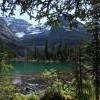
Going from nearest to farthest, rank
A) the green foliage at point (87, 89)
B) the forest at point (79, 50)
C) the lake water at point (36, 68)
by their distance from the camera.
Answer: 1. the forest at point (79, 50)
2. the green foliage at point (87, 89)
3. the lake water at point (36, 68)

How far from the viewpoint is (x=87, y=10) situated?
20.2 ft

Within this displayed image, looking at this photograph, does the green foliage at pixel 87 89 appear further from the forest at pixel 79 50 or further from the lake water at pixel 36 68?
the lake water at pixel 36 68

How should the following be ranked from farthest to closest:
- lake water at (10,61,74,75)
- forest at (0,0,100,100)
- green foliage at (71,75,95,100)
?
lake water at (10,61,74,75) → green foliage at (71,75,95,100) → forest at (0,0,100,100)

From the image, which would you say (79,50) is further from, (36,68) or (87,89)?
(36,68)

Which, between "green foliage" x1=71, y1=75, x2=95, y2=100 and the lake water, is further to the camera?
the lake water

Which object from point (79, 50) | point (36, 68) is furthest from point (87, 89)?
point (36, 68)

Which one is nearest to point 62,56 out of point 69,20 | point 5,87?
point 5,87

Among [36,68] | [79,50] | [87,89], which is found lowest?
[36,68]

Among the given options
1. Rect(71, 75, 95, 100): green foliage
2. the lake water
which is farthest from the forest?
the lake water

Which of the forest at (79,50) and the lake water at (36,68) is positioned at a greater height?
the forest at (79,50)

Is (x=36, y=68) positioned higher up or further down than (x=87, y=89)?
further down

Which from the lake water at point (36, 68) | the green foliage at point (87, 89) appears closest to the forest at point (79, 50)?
the green foliage at point (87, 89)

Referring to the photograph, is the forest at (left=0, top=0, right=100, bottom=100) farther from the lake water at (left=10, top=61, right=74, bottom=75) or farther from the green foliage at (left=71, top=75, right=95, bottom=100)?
the lake water at (left=10, top=61, right=74, bottom=75)

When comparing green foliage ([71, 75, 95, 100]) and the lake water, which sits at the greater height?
green foliage ([71, 75, 95, 100])
